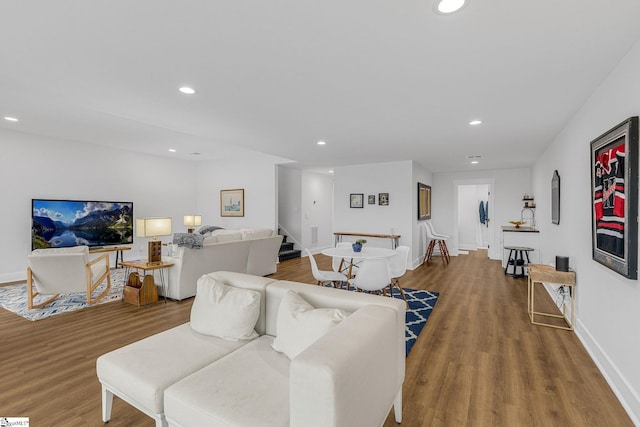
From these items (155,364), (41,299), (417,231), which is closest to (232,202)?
(41,299)

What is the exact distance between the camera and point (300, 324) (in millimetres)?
1747

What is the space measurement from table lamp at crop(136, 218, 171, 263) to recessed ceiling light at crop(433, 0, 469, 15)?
13.5 feet

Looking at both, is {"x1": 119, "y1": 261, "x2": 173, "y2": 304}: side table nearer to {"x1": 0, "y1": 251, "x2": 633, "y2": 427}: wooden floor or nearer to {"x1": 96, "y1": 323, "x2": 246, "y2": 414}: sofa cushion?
{"x1": 0, "y1": 251, "x2": 633, "y2": 427}: wooden floor

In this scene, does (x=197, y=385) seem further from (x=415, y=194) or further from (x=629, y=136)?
(x=415, y=194)

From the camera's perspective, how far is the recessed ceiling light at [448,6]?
1.56m

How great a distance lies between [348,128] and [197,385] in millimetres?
3351

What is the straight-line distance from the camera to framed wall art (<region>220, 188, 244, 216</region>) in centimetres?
775

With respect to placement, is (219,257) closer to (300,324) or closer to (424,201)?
(300,324)

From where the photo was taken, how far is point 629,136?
1.94 metres

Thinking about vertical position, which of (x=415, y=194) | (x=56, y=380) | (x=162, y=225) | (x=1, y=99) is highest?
(x=1, y=99)

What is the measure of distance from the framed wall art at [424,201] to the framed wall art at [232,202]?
437 cm

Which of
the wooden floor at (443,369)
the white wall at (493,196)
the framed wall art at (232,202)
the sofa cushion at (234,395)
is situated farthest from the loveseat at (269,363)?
the white wall at (493,196)

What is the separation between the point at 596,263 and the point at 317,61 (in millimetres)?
2947

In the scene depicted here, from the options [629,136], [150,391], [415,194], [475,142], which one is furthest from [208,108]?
[415,194]
